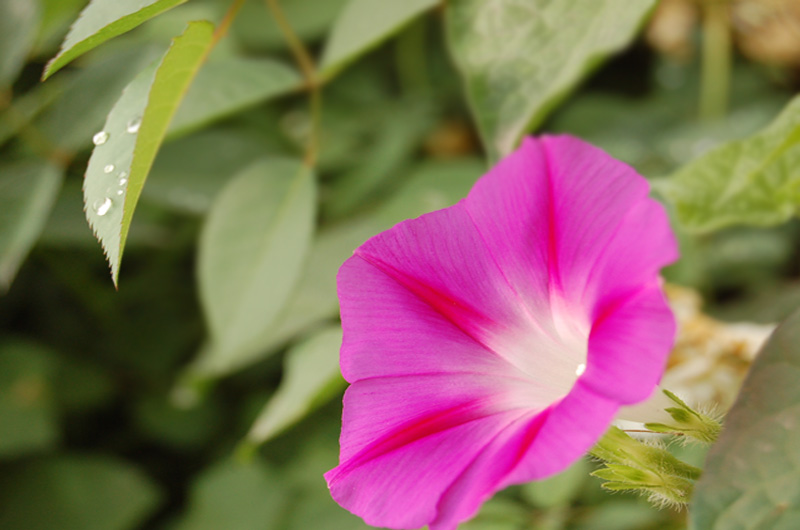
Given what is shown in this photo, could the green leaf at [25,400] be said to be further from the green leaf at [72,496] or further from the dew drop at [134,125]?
the dew drop at [134,125]

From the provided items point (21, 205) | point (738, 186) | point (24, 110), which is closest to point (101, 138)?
point (21, 205)

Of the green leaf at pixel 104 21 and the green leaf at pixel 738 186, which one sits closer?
the green leaf at pixel 104 21

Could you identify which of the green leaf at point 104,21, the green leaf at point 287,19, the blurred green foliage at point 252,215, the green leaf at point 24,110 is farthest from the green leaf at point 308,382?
the green leaf at point 287,19

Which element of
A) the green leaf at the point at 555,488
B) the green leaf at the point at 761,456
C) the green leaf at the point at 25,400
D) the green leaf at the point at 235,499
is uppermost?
the green leaf at the point at 761,456

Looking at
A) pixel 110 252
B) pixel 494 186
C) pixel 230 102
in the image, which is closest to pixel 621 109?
pixel 230 102

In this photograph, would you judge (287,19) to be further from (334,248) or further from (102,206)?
(102,206)

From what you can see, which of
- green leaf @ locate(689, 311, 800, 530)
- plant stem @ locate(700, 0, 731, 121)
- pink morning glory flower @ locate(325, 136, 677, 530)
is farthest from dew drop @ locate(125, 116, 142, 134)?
plant stem @ locate(700, 0, 731, 121)

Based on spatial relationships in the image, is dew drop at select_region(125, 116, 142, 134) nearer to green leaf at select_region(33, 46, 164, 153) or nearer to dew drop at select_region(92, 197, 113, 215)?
dew drop at select_region(92, 197, 113, 215)

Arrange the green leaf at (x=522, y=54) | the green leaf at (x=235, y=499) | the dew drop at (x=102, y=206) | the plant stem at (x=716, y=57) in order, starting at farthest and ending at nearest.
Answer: the plant stem at (x=716, y=57) < the green leaf at (x=235, y=499) < the green leaf at (x=522, y=54) < the dew drop at (x=102, y=206)
